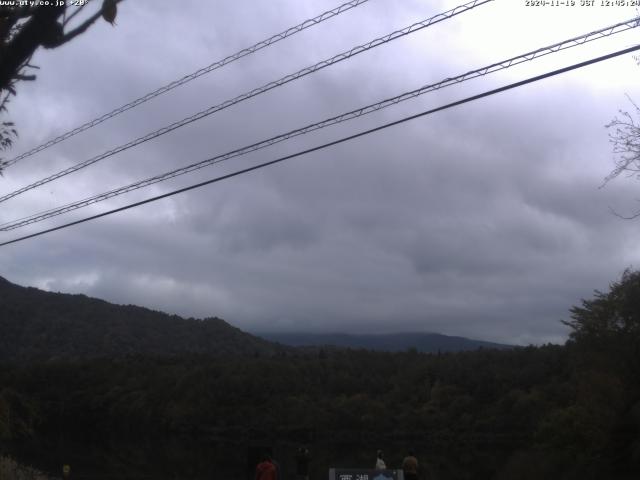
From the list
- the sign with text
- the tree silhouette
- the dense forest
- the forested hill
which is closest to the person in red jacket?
the sign with text

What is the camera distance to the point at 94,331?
141 metres

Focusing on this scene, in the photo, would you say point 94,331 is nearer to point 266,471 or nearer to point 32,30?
point 266,471

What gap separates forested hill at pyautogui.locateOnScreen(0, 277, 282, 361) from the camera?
116625mm

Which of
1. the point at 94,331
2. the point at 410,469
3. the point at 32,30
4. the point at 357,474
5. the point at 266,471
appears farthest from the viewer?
the point at 94,331

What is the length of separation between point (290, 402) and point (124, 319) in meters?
64.2

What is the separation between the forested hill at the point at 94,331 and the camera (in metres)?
117

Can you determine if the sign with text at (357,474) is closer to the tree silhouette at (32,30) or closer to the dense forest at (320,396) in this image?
the tree silhouette at (32,30)

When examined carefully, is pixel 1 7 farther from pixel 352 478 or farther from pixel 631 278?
pixel 631 278

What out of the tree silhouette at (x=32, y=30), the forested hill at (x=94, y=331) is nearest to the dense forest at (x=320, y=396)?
the forested hill at (x=94, y=331)

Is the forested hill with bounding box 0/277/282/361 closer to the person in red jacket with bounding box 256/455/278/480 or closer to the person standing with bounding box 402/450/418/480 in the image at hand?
the person standing with bounding box 402/450/418/480

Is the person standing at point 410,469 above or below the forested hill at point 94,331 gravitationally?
below

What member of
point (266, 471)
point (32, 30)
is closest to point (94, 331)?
point (266, 471)

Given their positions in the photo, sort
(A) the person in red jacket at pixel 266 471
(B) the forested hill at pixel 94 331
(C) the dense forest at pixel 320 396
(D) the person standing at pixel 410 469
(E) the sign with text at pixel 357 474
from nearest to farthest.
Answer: (E) the sign with text at pixel 357 474 < (A) the person in red jacket at pixel 266 471 < (D) the person standing at pixel 410 469 < (C) the dense forest at pixel 320 396 < (B) the forested hill at pixel 94 331

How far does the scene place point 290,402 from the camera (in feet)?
317
